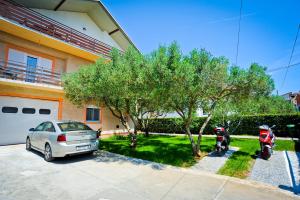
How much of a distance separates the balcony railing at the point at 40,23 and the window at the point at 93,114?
5.02 metres

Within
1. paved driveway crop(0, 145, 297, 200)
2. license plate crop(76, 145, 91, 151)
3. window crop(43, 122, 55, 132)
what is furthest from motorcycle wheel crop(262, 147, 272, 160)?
window crop(43, 122, 55, 132)

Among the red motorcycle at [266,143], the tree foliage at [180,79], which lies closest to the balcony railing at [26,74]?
the tree foliage at [180,79]

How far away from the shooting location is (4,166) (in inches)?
256

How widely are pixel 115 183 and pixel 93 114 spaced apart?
11.0 meters

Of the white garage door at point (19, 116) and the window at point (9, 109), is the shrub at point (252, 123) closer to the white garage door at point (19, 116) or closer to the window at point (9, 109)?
the white garage door at point (19, 116)

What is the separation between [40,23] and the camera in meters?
12.1

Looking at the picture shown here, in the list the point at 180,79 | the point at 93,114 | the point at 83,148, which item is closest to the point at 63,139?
the point at 83,148

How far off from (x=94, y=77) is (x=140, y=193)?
5968 mm

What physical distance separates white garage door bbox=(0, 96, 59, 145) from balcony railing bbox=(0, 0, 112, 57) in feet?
15.9

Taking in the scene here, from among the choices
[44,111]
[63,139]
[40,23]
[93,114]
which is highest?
[40,23]

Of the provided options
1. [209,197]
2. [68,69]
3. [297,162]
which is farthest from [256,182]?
[68,69]

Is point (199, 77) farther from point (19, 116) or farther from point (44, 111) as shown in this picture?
point (19, 116)

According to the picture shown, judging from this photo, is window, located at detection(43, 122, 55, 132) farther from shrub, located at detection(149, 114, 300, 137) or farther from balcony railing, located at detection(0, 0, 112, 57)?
shrub, located at detection(149, 114, 300, 137)

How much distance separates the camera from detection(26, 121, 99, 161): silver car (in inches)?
272
